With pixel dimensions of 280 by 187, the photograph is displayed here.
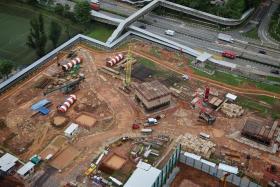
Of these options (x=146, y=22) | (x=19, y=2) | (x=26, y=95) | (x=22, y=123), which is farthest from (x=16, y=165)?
(x=19, y=2)

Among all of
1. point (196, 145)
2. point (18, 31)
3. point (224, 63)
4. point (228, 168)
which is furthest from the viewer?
point (18, 31)

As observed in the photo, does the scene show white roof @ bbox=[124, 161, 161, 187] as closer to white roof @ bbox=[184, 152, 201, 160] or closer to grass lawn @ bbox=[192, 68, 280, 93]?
white roof @ bbox=[184, 152, 201, 160]

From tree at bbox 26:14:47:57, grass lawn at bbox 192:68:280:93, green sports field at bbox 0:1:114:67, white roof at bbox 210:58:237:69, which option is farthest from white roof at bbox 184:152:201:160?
tree at bbox 26:14:47:57

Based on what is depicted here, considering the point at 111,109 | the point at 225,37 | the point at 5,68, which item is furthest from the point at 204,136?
the point at 5,68

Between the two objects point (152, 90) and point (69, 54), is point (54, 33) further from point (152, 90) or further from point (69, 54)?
point (152, 90)

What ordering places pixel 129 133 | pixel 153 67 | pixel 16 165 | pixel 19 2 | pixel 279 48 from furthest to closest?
1. pixel 19 2
2. pixel 279 48
3. pixel 153 67
4. pixel 129 133
5. pixel 16 165

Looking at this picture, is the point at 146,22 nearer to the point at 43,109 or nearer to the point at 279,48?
the point at 279,48

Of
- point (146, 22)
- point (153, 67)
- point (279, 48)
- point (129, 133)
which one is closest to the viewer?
point (129, 133)
